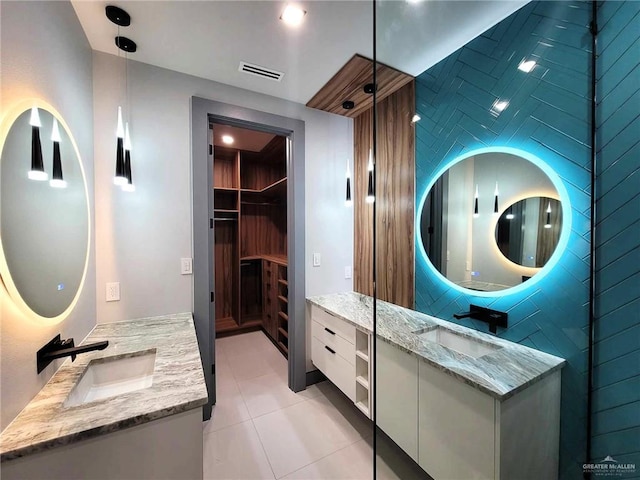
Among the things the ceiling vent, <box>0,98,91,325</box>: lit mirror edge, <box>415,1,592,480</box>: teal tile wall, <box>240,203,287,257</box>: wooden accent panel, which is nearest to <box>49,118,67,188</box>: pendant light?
<box>0,98,91,325</box>: lit mirror edge

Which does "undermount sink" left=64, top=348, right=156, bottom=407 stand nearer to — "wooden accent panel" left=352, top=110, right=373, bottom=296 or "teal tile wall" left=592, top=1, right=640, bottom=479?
"wooden accent panel" left=352, top=110, right=373, bottom=296

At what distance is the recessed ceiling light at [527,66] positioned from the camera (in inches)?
51.9

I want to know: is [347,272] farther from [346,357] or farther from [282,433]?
[282,433]

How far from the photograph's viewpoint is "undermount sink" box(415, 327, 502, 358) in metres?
1.44

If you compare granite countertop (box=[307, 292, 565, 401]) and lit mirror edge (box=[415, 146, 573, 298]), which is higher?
lit mirror edge (box=[415, 146, 573, 298])

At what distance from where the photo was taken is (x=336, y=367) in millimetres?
2021

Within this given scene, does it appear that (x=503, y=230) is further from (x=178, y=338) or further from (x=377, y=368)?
(x=178, y=338)

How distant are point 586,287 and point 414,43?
5.67 feet

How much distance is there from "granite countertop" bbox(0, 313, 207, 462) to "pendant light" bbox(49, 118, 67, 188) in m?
0.86

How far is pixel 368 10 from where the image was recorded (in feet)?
4.52

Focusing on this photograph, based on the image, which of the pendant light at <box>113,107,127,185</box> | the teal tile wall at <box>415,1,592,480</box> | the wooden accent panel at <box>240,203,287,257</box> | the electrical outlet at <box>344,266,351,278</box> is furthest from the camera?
the wooden accent panel at <box>240,203,287,257</box>

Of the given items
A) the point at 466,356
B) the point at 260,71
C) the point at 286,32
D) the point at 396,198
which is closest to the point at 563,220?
the point at 466,356

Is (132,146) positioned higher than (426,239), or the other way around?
(132,146)

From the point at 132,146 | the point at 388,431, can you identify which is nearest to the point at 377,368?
the point at 388,431
